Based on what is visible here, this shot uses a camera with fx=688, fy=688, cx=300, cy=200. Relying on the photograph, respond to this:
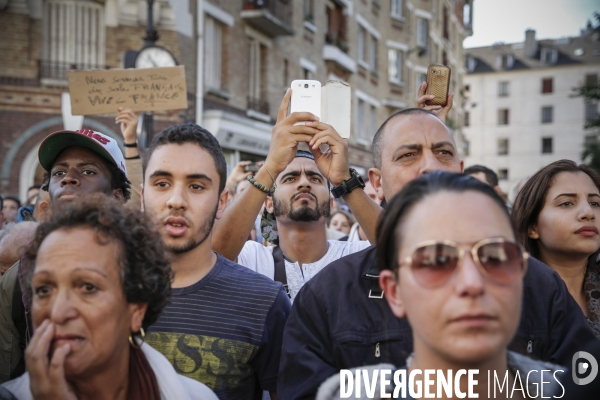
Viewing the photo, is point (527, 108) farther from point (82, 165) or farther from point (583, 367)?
point (583, 367)

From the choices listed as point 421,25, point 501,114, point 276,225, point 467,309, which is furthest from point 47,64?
point 501,114

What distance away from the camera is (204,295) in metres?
2.92

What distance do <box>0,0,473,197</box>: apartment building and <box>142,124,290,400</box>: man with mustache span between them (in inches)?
313

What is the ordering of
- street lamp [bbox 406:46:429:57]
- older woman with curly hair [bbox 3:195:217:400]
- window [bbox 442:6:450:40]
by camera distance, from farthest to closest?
window [bbox 442:6:450:40]
street lamp [bbox 406:46:429:57]
older woman with curly hair [bbox 3:195:217:400]

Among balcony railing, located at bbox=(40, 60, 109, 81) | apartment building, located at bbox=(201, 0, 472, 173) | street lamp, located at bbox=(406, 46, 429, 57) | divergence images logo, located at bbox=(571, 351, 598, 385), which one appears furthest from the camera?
street lamp, located at bbox=(406, 46, 429, 57)

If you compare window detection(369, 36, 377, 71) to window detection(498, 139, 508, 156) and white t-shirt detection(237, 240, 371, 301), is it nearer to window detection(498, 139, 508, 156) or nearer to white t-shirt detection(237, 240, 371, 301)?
white t-shirt detection(237, 240, 371, 301)

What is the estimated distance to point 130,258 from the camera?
2225 millimetres

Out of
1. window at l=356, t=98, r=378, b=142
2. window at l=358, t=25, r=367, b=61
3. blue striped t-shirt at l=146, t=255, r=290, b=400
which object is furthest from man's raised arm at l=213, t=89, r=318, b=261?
window at l=358, t=25, r=367, b=61

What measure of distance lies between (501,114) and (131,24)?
2111 inches

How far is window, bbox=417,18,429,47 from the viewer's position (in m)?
32.1

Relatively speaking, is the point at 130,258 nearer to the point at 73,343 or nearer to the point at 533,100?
the point at 73,343

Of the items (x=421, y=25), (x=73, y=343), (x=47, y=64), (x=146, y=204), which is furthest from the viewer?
(x=421, y=25)

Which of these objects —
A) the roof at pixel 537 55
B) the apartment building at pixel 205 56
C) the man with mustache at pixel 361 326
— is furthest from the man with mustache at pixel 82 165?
the roof at pixel 537 55

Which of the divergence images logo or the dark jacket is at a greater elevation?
the dark jacket
